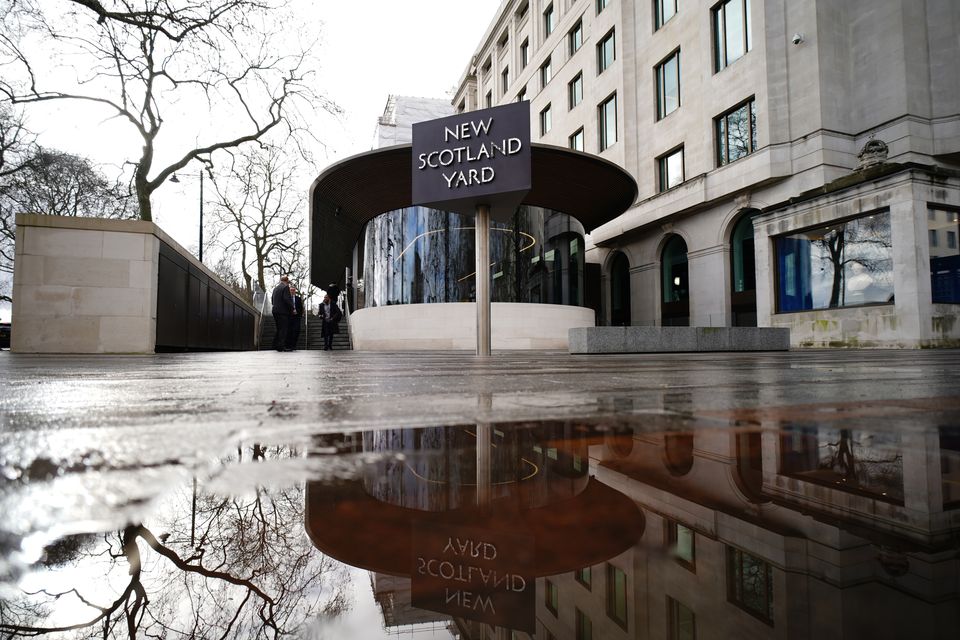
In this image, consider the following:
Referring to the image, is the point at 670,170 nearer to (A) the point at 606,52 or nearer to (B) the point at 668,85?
(B) the point at 668,85

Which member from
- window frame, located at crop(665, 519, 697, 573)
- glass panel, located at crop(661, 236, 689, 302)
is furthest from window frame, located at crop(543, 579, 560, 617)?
glass panel, located at crop(661, 236, 689, 302)

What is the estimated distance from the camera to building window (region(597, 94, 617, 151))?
963 inches

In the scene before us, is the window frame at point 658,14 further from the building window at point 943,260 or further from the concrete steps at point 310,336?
the concrete steps at point 310,336

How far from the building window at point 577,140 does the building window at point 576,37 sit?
14.3 ft

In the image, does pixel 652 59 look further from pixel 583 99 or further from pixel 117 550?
pixel 117 550

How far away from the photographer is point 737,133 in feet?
59.3

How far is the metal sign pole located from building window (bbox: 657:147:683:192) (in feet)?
45.0

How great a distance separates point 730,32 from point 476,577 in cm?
2258

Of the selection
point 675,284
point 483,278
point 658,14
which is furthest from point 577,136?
point 483,278

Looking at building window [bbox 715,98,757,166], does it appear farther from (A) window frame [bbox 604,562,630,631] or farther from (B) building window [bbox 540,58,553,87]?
(A) window frame [bbox 604,562,630,631]

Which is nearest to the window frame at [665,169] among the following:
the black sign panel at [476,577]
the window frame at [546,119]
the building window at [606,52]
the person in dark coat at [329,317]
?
the building window at [606,52]

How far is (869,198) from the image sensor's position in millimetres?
12234

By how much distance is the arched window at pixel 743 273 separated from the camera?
17844 millimetres

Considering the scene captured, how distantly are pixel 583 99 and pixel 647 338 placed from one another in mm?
20291
